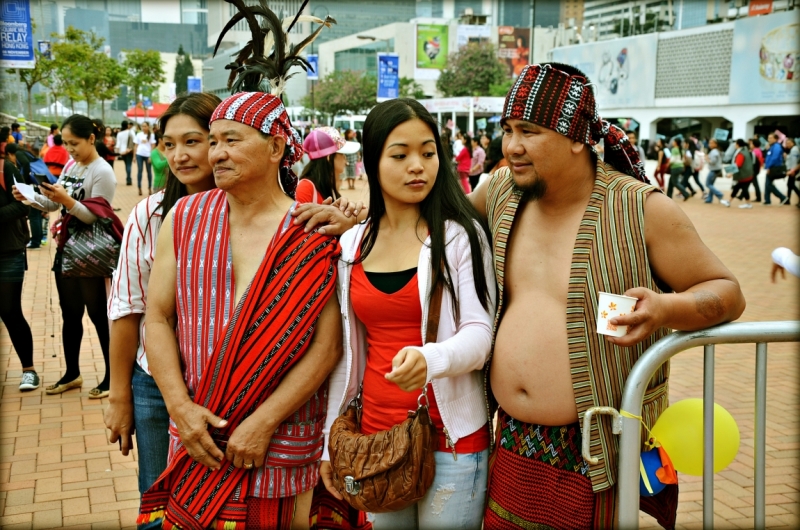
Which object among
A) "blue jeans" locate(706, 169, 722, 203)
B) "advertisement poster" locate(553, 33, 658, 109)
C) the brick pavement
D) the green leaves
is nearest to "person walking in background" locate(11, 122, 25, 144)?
the brick pavement

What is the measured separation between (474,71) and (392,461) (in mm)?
62262

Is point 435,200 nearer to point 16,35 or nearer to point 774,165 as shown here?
point 16,35

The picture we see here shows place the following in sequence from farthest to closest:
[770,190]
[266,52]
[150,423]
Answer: [770,190], [266,52], [150,423]

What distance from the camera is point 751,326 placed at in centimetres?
224

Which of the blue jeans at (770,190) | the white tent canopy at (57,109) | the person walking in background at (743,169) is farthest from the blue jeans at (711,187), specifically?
the white tent canopy at (57,109)

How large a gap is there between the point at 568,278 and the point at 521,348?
273 mm

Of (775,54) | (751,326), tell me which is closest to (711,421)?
(751,326)

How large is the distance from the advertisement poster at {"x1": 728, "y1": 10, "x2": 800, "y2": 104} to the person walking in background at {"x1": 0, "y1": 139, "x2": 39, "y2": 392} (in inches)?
1364

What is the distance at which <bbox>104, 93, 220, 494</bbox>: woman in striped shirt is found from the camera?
280 centimetres

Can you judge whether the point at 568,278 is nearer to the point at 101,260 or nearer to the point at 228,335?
the point at 228,335

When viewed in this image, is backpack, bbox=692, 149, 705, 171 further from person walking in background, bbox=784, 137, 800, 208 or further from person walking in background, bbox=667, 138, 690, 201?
person walking in background, bbox=784, 137, 800, 208

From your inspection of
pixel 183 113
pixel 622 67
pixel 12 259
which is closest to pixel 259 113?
pixel 183 113

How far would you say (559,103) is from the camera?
2.28 m

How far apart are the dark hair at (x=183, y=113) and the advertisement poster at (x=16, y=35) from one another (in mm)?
10134
